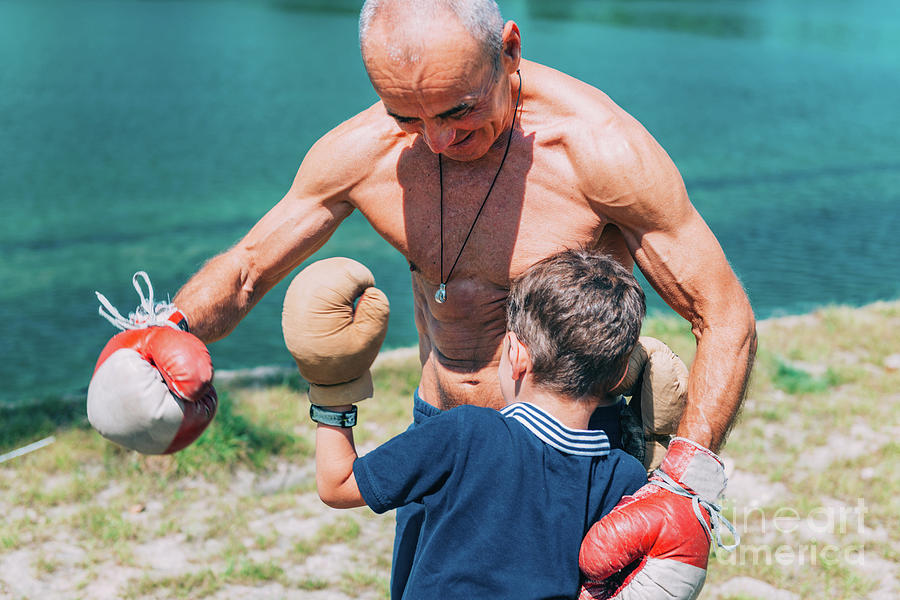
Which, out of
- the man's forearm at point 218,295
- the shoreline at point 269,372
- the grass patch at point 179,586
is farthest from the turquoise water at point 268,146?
the man's forearm at point 218,295

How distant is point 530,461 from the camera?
177cm

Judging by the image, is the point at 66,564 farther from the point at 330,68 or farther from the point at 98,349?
the point at 330,68

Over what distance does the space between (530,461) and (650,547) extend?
11.4 inches

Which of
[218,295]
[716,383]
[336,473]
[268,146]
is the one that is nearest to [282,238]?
[218,295]

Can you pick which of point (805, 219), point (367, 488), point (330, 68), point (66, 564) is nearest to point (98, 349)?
point (66, 564)

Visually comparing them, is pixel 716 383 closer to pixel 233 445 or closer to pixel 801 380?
pixel 233 445

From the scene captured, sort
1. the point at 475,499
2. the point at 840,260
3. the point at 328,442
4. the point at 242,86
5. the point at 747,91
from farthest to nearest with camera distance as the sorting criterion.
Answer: the point at 747,91
the point at 242,86
the point at 840,260
the point at 328,442
the point at 475,499

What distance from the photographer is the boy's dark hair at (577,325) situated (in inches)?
71.1

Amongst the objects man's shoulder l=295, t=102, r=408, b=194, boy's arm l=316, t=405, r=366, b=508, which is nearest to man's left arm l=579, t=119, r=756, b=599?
man's shoulder l=295, t=102, r=408, b=194

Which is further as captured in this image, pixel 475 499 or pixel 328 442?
pixel 328 442

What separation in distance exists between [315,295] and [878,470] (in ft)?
10.9

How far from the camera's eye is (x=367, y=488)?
1769 millimetres

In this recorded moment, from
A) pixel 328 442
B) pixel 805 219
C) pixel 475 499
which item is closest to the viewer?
pixel 475 499

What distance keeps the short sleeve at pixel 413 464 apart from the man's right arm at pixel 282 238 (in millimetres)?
741
